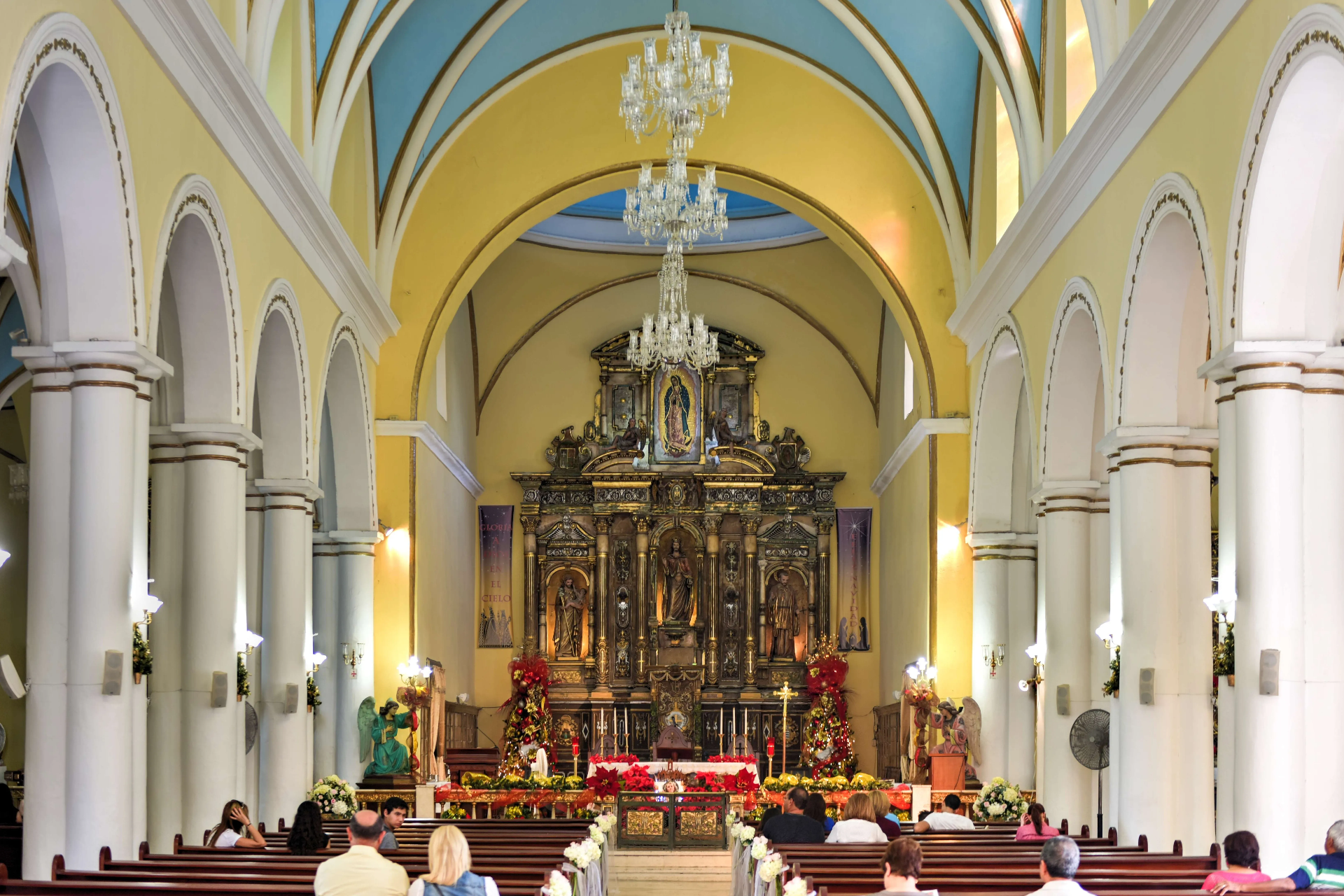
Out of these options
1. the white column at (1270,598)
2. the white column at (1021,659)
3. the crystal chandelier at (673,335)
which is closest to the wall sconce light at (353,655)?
the crystal chandelier at (673,335)

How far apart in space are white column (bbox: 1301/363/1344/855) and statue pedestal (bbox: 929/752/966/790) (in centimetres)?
833

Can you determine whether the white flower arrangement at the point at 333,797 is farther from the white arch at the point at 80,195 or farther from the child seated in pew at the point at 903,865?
the child seated in pew at the point at 903,865

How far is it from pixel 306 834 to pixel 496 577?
16705mm

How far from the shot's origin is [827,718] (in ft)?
80.2

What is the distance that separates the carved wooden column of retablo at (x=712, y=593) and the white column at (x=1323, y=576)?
55.5 feet

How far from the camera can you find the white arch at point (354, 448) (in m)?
18.0

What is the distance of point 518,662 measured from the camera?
24562 millimetres

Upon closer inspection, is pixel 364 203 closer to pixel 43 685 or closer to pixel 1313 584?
pixel 43 685

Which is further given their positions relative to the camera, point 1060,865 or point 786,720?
point 786,720

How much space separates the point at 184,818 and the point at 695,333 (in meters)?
8.64

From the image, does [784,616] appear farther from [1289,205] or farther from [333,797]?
[1289,205]

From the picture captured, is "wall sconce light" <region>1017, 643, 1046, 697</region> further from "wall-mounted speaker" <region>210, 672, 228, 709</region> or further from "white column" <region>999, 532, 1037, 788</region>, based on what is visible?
"wall-mounted speaker" <region>210, 672, 228, 709</region>

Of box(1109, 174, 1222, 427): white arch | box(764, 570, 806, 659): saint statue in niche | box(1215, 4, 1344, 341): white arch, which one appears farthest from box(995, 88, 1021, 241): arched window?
box(764, 570, 806, 659): saint statue in niche

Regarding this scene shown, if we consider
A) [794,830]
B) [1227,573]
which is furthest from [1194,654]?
[794,830]
